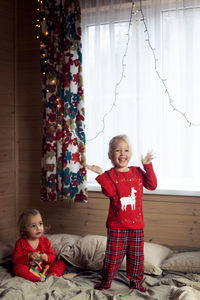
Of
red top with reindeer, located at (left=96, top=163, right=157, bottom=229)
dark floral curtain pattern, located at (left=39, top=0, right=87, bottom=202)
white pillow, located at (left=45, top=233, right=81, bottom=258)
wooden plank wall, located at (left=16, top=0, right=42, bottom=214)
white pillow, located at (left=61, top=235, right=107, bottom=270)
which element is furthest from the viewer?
wooden plank wall, located at (left=16, top=0, right=42, bottom=214)

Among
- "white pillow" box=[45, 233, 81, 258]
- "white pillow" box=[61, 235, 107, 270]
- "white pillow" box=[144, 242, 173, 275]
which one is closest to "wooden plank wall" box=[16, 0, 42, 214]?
"white pillow" box=[45, 233, 81, 258]

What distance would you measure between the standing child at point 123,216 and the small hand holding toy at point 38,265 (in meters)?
0.39

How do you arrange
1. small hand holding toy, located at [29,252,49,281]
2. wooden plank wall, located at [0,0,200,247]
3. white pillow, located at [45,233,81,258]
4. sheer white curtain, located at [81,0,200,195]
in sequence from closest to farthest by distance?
small hand holding toy, located at [29,252,49,281]
white pillow, located at [45,233,81,258]
sheer white curtain, located at [81,0,200,195]
wooden plank wall, located at [0,0,200,247]

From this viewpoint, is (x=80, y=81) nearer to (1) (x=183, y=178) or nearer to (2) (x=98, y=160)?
(2) (x=98, y=160)

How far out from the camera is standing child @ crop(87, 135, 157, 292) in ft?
7.97

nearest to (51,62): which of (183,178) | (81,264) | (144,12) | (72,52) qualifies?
(72,52)

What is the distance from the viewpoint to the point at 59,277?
253cm

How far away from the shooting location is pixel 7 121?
363 cm

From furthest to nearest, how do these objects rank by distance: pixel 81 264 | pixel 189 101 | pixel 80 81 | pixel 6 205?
pixel 6 205
pixel 80 81
pixel 189 101
pixel 81 264

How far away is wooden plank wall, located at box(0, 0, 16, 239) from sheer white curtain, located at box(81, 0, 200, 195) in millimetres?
726

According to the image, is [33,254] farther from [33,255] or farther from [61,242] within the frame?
[61,242]

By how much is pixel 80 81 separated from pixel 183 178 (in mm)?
1114

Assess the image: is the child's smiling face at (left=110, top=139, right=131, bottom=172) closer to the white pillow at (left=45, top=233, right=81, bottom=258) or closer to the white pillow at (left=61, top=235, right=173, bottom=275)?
the white pillow at (left=61, top=235, right=173, bottom=275)

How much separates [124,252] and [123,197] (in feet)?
1.16
